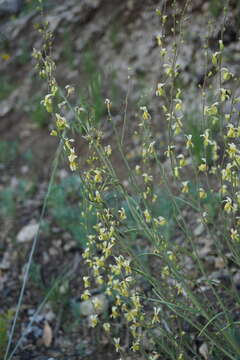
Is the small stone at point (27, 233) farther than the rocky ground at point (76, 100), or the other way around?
the small stone at point (27, 233)

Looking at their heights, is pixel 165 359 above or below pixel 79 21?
below

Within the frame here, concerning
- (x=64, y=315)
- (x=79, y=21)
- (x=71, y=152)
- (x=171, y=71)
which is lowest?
(x=64, y=315)

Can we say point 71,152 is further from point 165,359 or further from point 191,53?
point 191,53

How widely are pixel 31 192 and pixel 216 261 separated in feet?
5.77

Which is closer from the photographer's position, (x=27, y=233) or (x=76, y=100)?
(x=27, y=233)

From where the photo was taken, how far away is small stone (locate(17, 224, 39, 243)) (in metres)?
3.38

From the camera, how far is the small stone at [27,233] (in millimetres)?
3385

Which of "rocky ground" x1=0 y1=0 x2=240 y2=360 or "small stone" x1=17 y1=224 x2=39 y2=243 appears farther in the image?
"small stone" x1=17 y1=224 x2=39 y2=243

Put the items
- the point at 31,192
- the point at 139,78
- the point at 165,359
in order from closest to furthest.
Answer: the point at 165,359 → the point at 31,192 → the point at 139,78

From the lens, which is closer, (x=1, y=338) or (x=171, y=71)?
(x=171, y=71)

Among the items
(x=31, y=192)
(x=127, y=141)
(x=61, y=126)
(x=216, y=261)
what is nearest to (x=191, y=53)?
(x=127, y=141)

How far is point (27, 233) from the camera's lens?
343 cm

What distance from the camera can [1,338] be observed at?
2252mm

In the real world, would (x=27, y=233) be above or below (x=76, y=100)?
below
